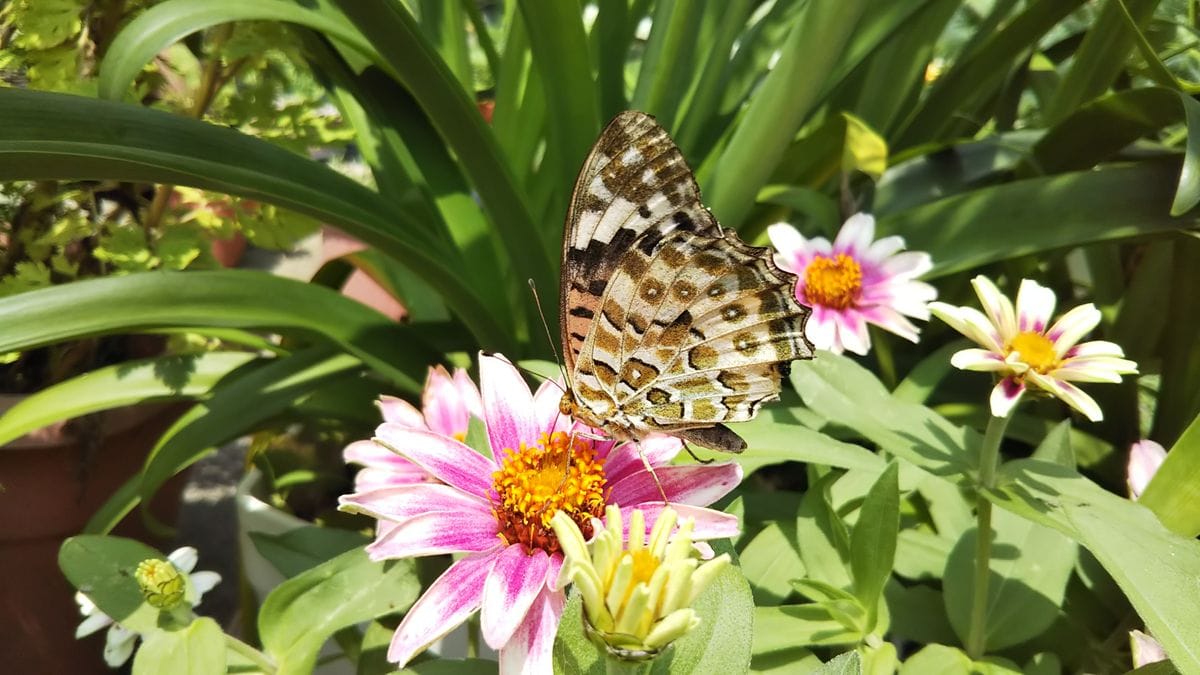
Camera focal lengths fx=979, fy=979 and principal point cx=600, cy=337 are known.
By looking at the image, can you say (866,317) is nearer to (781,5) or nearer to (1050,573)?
(1050,573)

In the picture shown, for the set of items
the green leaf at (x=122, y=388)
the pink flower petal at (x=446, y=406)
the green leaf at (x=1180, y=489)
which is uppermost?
the green leaf at (x=122, y=388)

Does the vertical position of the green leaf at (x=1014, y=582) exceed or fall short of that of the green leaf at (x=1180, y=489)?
it falls short

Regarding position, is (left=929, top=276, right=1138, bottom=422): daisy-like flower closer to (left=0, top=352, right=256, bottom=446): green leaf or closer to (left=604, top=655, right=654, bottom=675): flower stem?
(left=604, top=655, right=654, bottom=675): flower stem

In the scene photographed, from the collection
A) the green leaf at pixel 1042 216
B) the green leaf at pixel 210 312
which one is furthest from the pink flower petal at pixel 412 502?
the green leaf at pixel 1042 216

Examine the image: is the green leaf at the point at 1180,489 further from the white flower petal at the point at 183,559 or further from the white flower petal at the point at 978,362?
the white flower petal at the point at 183,559

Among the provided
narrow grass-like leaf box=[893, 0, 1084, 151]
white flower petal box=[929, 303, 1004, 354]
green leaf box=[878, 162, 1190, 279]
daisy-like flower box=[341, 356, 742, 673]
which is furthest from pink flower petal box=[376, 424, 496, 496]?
narrow grass-like leaf box=[893, 0, 1084, 151]

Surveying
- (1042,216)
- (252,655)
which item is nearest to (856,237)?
(1042,216)

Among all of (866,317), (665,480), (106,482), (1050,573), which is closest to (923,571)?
(1050,573)
